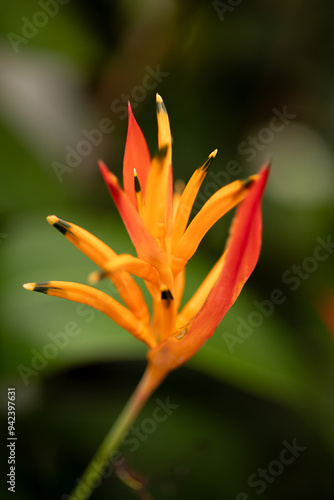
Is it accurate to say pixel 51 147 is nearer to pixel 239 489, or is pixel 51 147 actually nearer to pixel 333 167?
pixel 333 167

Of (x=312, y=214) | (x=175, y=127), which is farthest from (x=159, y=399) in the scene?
(x=175, y=127)

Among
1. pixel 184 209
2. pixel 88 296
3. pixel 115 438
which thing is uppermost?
pixel 184 209

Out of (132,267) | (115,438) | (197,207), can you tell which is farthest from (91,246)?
(197,207)

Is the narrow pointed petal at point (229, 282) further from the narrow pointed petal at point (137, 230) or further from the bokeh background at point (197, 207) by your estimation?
the bokeh background at point (197, 207)

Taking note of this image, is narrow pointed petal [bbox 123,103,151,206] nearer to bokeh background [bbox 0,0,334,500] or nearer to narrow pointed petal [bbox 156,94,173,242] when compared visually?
narrow pointed petal [bbox 156,94,173,242]

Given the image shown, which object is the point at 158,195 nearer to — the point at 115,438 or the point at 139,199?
the point at 139,199

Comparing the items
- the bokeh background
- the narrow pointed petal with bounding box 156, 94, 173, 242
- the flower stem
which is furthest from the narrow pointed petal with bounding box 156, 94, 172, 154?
the bokeh background

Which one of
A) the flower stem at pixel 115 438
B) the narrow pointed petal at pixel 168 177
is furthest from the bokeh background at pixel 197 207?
the narrow pointed petal at pixel 168 177
